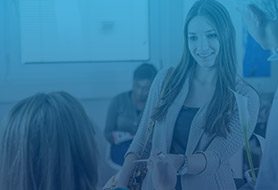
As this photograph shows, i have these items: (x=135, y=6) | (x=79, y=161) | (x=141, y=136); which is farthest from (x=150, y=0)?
(x=79, y=161)

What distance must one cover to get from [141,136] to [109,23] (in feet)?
0.98

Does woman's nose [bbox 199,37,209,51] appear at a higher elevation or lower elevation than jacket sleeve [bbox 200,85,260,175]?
higher

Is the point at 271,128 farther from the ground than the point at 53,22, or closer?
closer

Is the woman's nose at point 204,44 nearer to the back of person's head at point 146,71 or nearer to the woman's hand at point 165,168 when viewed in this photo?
the back of person's head at point 146,71

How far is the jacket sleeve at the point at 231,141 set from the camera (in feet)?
4.22

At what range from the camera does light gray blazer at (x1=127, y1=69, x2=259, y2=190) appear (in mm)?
1288

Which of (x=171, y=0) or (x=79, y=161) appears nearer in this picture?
(x=79, y=161)

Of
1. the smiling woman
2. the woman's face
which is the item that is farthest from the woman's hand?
the woman's face

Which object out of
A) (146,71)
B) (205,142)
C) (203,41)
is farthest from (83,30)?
(205,142)

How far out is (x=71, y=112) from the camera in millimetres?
1042

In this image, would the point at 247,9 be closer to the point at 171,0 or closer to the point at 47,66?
the point at 171,0

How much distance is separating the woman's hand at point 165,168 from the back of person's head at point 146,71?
20 cm

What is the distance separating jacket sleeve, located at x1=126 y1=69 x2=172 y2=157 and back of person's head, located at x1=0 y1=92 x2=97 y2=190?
307 millimetres

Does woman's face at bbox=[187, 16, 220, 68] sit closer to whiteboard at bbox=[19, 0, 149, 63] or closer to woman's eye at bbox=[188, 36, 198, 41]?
woman's eye at bbox=[188, 36, 198, 41]
